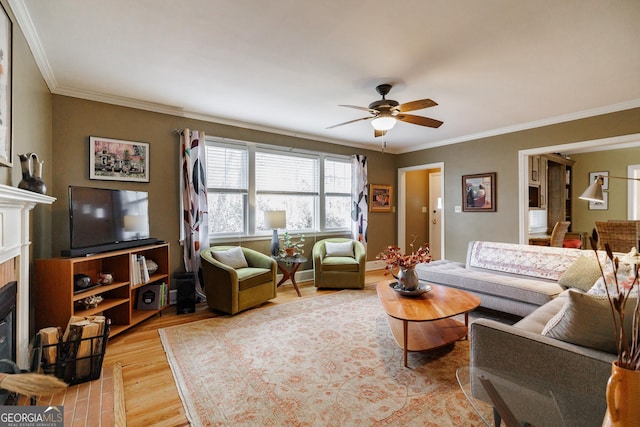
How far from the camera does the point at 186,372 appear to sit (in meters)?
2.24

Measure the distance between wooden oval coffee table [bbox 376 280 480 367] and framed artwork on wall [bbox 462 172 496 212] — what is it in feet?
8.56

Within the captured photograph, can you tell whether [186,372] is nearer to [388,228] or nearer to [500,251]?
[500,251]

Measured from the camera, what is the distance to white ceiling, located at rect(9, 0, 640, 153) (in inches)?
75.2

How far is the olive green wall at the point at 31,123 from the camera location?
2.00m

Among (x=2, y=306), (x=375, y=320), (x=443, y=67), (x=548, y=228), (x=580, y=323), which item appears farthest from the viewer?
(x=548, y=228)

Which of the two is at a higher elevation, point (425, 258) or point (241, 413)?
point (425, 258)

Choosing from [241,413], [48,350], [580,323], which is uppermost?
[580,323]

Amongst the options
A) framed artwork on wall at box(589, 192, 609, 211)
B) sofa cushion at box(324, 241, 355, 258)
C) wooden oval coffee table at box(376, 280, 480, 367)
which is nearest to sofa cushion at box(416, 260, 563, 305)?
wooden oval coffee table at box(376, 280, 480, 367)

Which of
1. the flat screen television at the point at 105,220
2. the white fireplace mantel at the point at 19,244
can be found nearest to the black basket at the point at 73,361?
the white fireplace mantel at the point at 19,244

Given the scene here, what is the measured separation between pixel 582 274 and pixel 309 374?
2.74 metres

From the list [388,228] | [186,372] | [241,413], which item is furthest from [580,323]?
[388,228]

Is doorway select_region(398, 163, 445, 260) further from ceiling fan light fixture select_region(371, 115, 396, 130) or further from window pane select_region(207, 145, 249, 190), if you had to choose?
window pane select_region(207, 145, 249, 190)

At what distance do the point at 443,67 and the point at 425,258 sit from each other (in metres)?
1.75

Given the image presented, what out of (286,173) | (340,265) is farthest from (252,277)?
(286,173)
